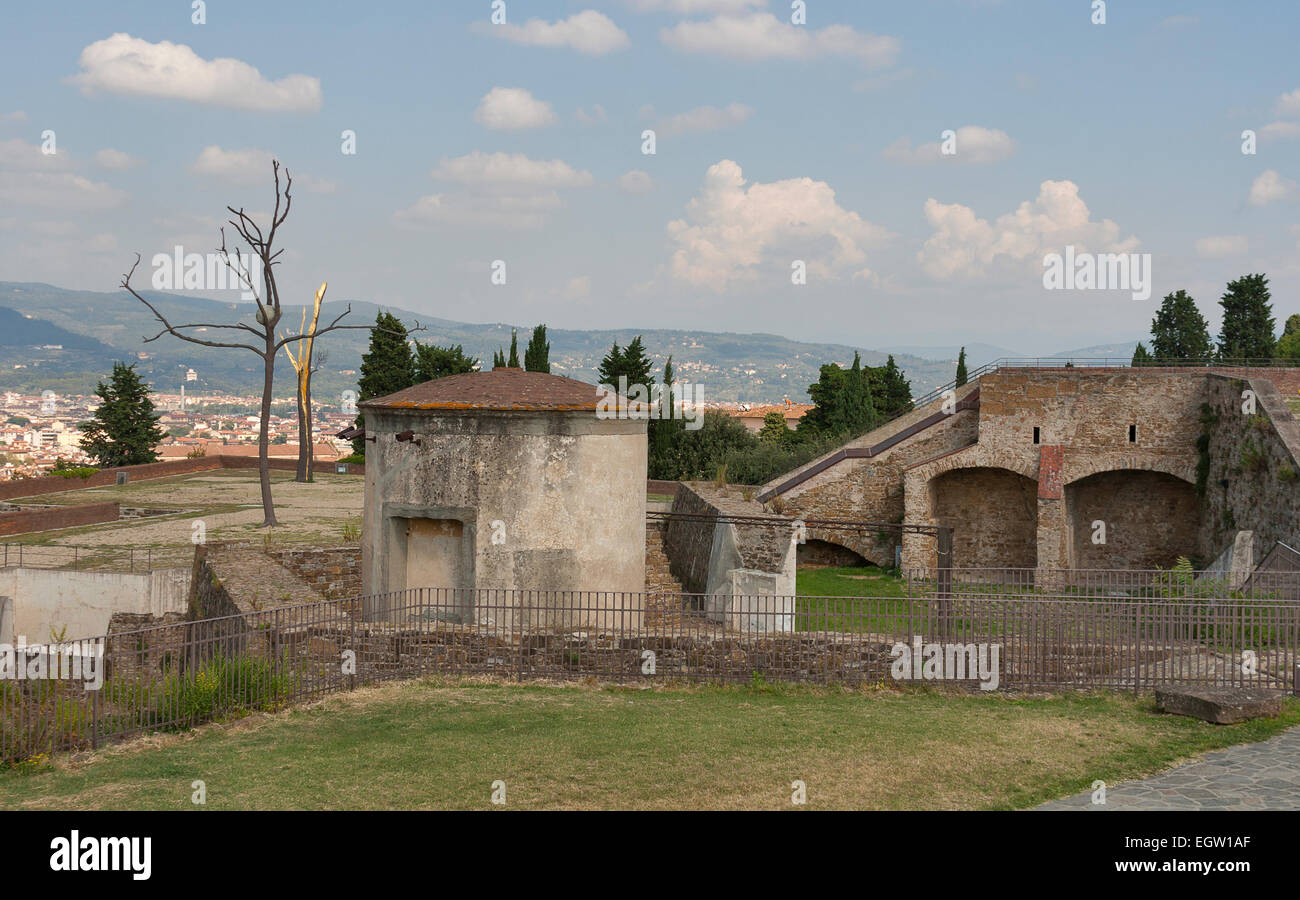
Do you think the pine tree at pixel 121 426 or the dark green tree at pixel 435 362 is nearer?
the pine tree at pixel 121 426

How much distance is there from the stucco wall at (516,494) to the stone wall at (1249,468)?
15705 millimetres

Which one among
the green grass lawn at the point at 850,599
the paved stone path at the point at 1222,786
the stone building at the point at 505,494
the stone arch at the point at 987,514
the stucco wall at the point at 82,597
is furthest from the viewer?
the stone arch at the point at 987,514

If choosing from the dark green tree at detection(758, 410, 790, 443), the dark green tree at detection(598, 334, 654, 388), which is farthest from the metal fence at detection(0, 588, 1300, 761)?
the dark green tree at detection(758, 410, 790, 443)

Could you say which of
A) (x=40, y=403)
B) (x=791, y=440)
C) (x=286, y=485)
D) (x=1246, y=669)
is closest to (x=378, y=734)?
(x=1246, y=669)

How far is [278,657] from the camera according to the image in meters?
12.4

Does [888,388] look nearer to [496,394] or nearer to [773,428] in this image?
[773,428]

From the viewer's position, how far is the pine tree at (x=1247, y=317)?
57.1 meters

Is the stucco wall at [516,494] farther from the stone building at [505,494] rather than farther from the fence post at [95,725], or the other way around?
the fence post at [95,725]

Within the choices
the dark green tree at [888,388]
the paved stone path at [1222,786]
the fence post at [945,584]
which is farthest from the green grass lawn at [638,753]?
the dark green tree at [888,388]

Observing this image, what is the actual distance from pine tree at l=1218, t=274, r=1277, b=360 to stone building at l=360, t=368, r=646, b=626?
169 ft

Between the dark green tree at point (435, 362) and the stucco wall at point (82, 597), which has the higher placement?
the dark green tree at point (435, 362)

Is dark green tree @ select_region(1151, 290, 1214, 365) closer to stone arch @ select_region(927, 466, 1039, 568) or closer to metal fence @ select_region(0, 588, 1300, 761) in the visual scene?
stone arch @ select_region(927, 466, 1039, 568)

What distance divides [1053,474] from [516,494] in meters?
20.8

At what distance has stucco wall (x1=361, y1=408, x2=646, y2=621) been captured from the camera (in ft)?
50.1
